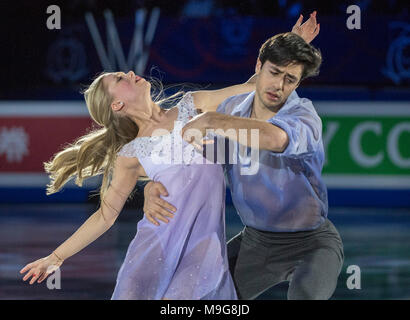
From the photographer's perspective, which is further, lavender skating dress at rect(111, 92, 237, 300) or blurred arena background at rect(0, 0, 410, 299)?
blurred arena background at rect(0, 0, 410, 299)

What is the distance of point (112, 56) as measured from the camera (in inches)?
342

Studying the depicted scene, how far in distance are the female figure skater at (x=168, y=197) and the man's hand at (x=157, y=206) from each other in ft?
0.09

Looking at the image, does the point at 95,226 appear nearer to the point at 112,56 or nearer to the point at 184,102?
the point at 184,102

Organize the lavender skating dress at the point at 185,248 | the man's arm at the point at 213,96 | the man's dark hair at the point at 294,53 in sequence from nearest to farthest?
the lavender skating dress at the point at 185,248
the man's dark hair at the point at 294,53
the man's arm at the point at 213,96

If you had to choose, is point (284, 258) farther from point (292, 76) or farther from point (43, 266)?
point (43, 266)

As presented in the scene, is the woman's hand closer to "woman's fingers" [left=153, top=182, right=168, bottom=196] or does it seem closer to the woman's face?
"woman's fingers" [left=153, top=182, right=168, bottom=196]

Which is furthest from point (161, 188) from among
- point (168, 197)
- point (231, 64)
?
point (231, 64)

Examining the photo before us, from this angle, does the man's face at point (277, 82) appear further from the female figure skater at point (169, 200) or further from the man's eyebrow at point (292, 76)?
the female figure skater at point (169, 200)

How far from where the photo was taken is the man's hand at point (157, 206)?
3613 mm

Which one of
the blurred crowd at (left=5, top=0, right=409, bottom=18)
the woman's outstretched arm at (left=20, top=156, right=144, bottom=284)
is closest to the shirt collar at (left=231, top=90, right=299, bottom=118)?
the woman's outstretched arm at (left=20, top=156, right=144, bottom=284)

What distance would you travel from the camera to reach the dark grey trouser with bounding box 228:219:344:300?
3.71 meters
